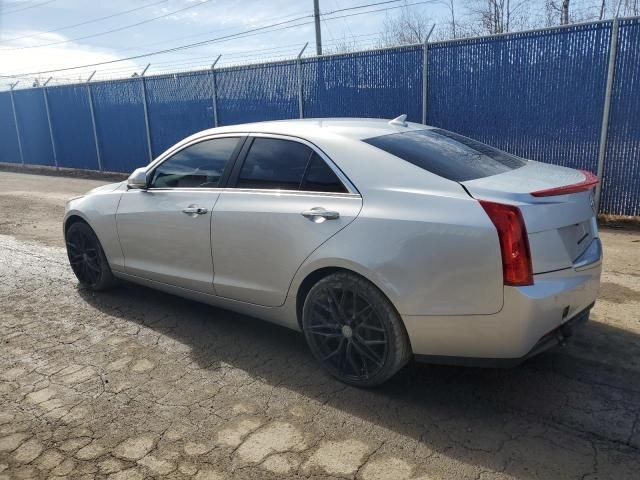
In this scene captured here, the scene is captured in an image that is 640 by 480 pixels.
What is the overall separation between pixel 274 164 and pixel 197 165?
83cm

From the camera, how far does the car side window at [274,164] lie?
11.8 feet

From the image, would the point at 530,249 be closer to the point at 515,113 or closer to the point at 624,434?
the point at 624,434

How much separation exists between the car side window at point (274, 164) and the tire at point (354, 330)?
0.78 m

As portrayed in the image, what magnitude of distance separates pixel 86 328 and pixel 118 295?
0.81 meters

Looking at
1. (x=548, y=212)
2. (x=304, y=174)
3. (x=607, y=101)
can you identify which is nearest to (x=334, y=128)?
(x=304, y=174)

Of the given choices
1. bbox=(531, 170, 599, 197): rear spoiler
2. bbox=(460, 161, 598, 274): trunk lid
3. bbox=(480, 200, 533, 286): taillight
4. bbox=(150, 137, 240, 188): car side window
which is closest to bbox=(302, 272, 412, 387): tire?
bbox=(480, 200, 533, 286): taillight

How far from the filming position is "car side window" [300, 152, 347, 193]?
3.36 metres

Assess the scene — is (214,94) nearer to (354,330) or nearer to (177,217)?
(177,217)

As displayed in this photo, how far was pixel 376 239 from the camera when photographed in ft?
9.86

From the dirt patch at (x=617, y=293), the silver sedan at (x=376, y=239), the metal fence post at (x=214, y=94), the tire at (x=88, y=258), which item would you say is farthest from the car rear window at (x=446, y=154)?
the metal fence post at (x=214, y=94)

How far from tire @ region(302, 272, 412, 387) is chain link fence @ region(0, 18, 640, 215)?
6.00 meters

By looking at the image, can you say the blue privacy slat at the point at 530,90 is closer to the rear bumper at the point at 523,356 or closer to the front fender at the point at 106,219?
the rear bumper at the point at 523,356

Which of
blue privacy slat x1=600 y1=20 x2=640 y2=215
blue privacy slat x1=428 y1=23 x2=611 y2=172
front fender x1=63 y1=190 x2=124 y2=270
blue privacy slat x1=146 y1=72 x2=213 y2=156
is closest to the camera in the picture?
front fender x1=63 y1=190 x2=124 y2=270

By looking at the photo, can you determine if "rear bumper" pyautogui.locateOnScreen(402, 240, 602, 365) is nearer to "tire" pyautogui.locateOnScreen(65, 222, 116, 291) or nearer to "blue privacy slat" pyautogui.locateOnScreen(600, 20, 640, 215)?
"tire" pyautogui.locateOnScreen(65, 222, 116, 291)
